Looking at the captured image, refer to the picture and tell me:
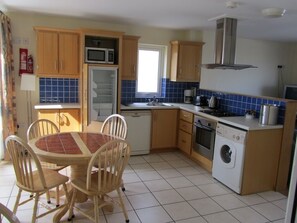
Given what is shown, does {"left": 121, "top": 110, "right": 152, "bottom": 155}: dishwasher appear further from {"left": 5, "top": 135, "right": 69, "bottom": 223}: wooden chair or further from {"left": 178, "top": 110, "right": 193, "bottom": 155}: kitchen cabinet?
{"left": 5, "top": 135, "right": 69, "bottom": 223}: wooden chair

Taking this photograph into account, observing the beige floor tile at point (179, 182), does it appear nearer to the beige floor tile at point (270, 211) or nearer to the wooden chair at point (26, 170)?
the beige floor tile at point (270, 211)

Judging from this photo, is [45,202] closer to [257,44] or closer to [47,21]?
[47,21]

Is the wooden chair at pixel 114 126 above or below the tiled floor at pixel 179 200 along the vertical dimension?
above

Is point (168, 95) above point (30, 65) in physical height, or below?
below

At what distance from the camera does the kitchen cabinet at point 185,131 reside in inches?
161

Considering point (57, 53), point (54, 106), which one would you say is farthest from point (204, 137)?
point (57, 53)

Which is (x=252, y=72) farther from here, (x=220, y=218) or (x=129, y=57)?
(x=220, y=218)

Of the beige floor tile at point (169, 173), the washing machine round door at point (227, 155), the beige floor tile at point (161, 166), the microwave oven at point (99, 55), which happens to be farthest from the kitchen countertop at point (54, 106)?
the washing machine round door at point (227, 155)

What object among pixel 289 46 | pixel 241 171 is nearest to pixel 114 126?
pixel 241 171

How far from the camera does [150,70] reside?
4812mm

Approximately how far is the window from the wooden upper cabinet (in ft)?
1.26

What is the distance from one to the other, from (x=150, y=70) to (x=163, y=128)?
1180mm

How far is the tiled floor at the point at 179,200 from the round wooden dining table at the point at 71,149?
0.45m

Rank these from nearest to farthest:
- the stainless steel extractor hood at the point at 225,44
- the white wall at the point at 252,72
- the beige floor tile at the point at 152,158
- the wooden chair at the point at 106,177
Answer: the wooden chair at the point at 106,177
the stainless steel extractor hood at the point at 225,44
the beige floor tile at the point at 152,158
the white wall at the point at 252,72
